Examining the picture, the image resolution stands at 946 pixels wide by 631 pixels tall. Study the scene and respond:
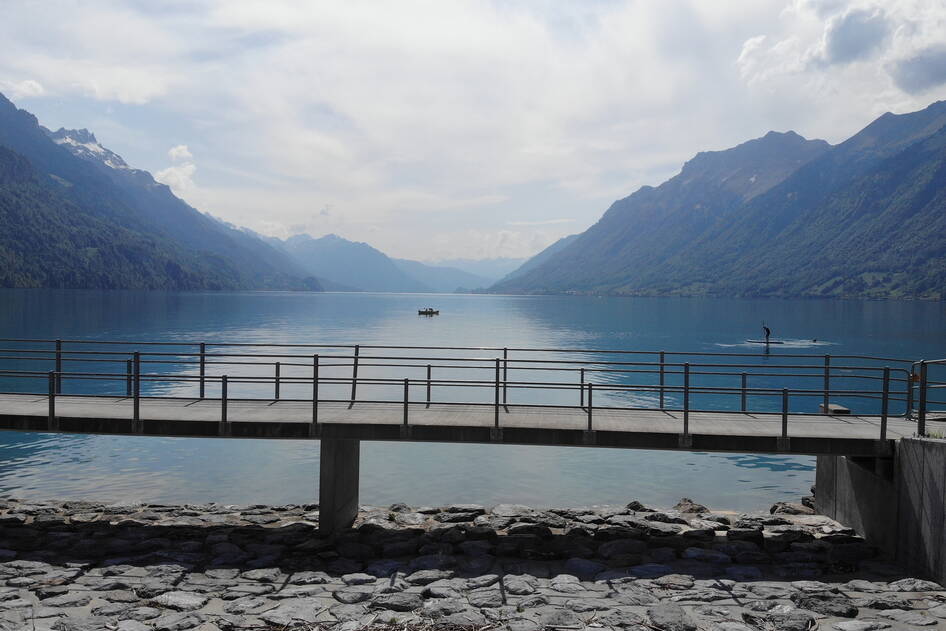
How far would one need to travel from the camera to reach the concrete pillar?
15.4 metres

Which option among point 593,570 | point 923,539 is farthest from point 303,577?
point 923,539

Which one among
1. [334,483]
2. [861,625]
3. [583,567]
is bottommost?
[583,567]

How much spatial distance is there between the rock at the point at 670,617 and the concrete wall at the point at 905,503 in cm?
452

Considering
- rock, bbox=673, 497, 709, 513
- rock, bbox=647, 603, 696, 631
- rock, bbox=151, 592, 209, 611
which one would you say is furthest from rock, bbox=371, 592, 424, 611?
rock, bbox=673, 497, 709, 513

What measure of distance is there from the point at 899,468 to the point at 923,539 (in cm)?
137

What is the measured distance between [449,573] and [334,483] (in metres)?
3.55

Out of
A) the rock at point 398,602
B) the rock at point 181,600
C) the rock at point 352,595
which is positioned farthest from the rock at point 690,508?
the rock at point 181,600

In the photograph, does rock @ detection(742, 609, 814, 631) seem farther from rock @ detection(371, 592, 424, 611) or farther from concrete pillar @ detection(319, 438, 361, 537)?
concrete pillar @ detection(319, 438, 361, 537)

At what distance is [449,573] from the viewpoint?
43.7 ft

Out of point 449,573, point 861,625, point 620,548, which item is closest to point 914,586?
point 861,625

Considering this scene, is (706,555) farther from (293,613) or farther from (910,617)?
(293,613)

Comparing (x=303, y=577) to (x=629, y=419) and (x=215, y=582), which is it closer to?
(x=215, y=582)

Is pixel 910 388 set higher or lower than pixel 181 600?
higher

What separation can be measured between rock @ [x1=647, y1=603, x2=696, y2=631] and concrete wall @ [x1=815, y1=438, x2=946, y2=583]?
4.52m
